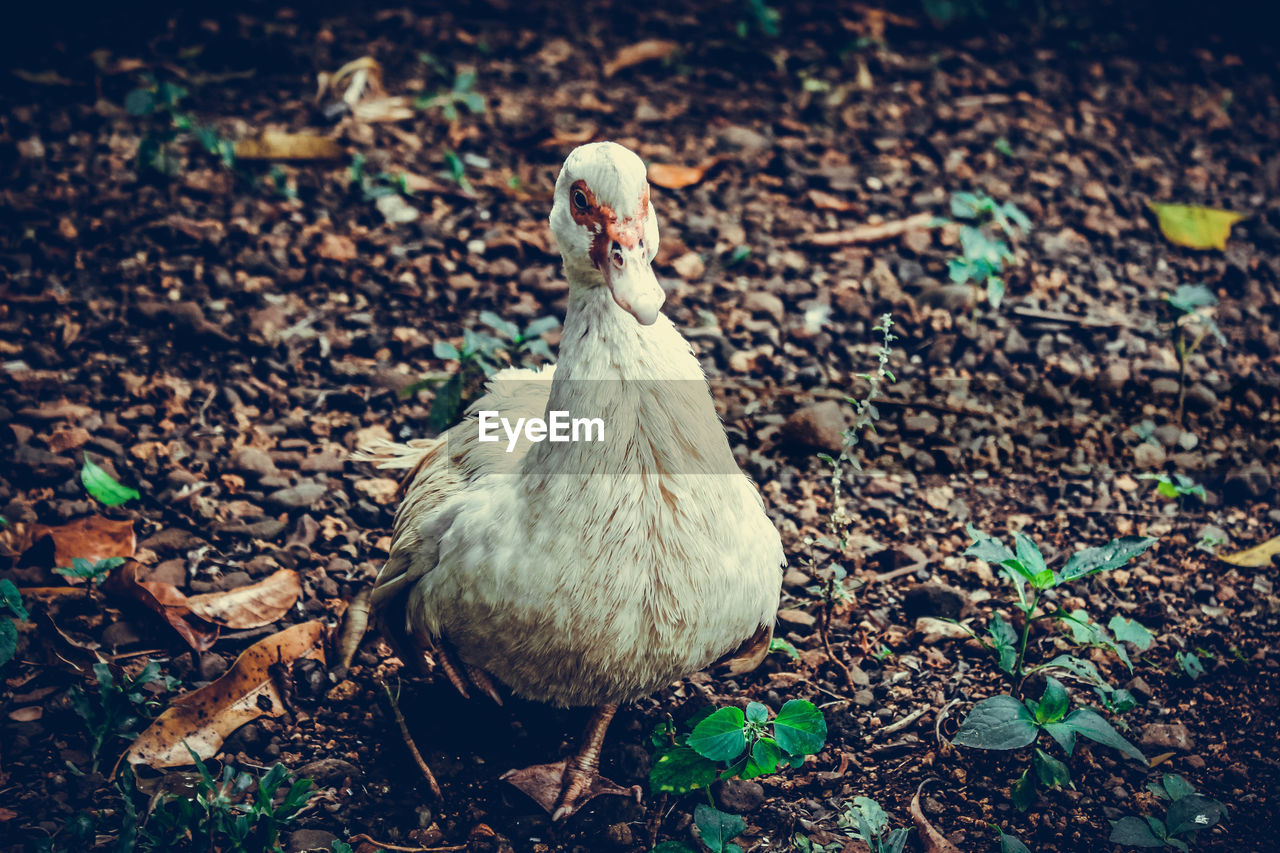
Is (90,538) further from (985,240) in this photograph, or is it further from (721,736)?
(985,240)

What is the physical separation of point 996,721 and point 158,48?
470 centimetres

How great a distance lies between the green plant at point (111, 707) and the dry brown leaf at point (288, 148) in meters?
2.51

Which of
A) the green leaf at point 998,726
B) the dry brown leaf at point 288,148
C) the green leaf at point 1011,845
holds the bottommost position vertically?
the green leaf at point 1011,845

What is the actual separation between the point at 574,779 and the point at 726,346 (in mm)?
1730

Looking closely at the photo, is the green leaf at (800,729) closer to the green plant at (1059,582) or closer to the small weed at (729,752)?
the small weed at (729,752)

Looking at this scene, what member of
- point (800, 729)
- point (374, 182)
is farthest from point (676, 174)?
point (800, 729)

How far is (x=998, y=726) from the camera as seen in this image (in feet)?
7.37

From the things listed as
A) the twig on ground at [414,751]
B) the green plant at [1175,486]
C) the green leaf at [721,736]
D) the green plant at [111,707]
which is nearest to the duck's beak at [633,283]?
the green leaf at [721,736]

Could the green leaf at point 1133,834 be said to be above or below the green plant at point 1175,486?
below

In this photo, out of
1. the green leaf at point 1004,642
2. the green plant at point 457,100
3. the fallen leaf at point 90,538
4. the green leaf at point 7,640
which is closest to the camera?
the green leaf at point 7,640

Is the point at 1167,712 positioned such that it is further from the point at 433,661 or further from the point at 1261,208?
the point at 1261,208

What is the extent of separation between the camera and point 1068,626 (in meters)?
2.73

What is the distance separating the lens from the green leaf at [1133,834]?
7.06ft

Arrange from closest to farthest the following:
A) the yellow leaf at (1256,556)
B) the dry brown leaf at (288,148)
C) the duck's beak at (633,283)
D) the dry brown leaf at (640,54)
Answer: the duck's beak at (633,283) → the yellow leaf at (1256,556) → the dry brown leaf at (288,148) → the dry brown leaf at (640,54)
